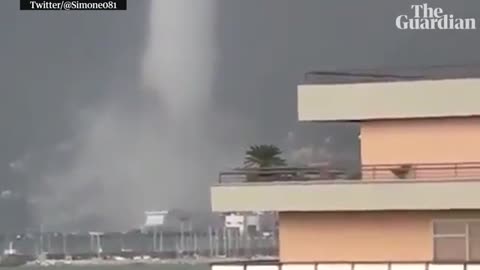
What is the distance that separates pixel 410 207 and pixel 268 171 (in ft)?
8.54

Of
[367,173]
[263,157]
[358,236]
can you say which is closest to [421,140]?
[367,173]

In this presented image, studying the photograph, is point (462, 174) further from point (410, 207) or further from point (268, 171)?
point (268, 171)

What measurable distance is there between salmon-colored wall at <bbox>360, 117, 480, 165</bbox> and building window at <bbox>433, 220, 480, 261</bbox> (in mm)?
1177

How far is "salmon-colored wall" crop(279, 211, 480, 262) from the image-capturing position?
880 inches

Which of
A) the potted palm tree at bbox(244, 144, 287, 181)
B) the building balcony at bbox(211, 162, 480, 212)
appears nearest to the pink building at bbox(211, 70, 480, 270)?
the building balcony at bbox(211, 162, 480, 212)

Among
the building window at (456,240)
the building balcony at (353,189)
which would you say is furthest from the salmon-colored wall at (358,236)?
the building balcony at (353,189)

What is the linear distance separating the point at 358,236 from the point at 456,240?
1.66 meters

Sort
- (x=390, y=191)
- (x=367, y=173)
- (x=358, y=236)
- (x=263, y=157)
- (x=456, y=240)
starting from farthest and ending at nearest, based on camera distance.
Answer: (x=263, y=157)
(x=367, y=173)
(x=358, y=236)
(x=456, y=240)
(x=390, y=191)

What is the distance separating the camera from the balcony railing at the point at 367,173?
2247 centimetres

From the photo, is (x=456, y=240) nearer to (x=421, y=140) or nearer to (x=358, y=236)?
(x=358, y=236)

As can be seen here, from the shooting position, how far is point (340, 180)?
2203 cm

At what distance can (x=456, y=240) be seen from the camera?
73.3 ft

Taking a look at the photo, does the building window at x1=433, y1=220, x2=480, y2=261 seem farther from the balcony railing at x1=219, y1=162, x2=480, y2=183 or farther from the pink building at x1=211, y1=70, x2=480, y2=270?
the balcony railing at x1=219, y1=162, x2=480, y2=183

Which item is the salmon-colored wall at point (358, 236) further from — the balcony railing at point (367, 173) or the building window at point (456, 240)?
the balcony railing at point (367, 173)
